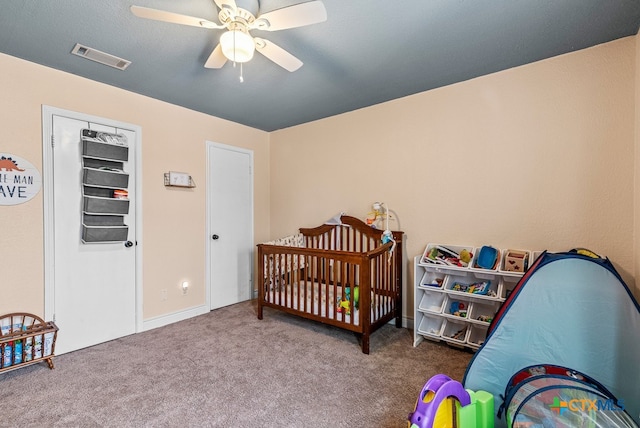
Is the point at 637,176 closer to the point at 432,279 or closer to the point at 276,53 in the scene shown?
the point at 432,279

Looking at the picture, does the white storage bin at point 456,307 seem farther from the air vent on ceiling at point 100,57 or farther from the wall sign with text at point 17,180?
the wall sign with text at point 17,180

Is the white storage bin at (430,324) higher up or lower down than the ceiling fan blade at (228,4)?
lower down

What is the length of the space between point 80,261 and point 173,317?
1.06 meters

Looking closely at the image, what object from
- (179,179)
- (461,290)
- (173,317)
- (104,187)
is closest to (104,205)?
(104,187)

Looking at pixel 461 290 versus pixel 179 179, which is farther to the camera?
pixel 179 179

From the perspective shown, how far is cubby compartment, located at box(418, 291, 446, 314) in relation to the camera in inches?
104

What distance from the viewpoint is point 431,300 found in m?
2.70

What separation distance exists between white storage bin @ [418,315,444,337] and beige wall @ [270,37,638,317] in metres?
0.28

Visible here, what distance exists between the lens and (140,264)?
2.93 meters

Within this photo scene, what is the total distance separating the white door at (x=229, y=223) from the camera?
355 centimetres

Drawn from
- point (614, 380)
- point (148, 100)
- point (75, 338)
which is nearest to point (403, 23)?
point (614, 380)

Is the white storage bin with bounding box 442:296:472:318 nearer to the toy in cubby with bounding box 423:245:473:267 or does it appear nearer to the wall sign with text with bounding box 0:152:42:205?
the toy in cubby with bounding box 423:245:473:267

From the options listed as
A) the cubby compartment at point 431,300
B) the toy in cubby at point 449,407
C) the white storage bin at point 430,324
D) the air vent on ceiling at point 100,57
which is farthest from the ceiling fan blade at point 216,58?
the white storage bin at point 430,324

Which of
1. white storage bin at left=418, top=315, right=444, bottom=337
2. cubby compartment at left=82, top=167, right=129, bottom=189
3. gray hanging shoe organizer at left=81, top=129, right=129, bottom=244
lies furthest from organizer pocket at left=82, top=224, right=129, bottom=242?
white storage bin at left=418, top=315, right=444, bottom=337
